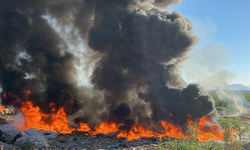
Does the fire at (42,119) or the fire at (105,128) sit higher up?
the fire at (42,119)

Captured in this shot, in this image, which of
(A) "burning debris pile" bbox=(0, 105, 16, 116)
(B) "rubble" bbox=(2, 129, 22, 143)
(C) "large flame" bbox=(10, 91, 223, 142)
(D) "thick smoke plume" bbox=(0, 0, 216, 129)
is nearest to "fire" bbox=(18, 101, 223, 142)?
(C) "large flame" bbox=(10, 91, 223, 142)

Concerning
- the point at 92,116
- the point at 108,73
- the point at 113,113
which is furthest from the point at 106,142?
the point at 108,73

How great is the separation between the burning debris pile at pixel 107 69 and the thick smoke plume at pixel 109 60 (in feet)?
0.54

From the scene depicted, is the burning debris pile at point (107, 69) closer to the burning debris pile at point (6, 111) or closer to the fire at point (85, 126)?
the fire at point (85, 126)

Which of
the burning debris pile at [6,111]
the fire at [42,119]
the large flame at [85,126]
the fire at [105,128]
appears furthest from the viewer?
the burning debris pile at [6,111]

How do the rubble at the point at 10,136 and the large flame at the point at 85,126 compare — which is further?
the large flame at the point at 85,126

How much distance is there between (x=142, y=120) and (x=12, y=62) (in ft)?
90.8

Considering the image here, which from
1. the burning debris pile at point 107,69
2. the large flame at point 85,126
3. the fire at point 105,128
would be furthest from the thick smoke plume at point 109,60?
the fire at point 105,128

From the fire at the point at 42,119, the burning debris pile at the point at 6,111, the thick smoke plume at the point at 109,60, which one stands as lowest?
the fire at the point at 42,119

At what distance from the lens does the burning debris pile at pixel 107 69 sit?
90.9 feet

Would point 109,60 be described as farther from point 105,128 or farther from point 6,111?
point 6,111

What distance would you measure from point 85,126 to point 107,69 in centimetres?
1271

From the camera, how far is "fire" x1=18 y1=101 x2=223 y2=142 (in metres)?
25.7

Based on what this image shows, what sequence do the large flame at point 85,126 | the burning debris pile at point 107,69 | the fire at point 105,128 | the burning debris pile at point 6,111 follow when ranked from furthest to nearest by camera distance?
the burning debris pile at point 6,111
the fire at point 105,128
the burning debris pile at point 107,69
the large flame at point 85,126
